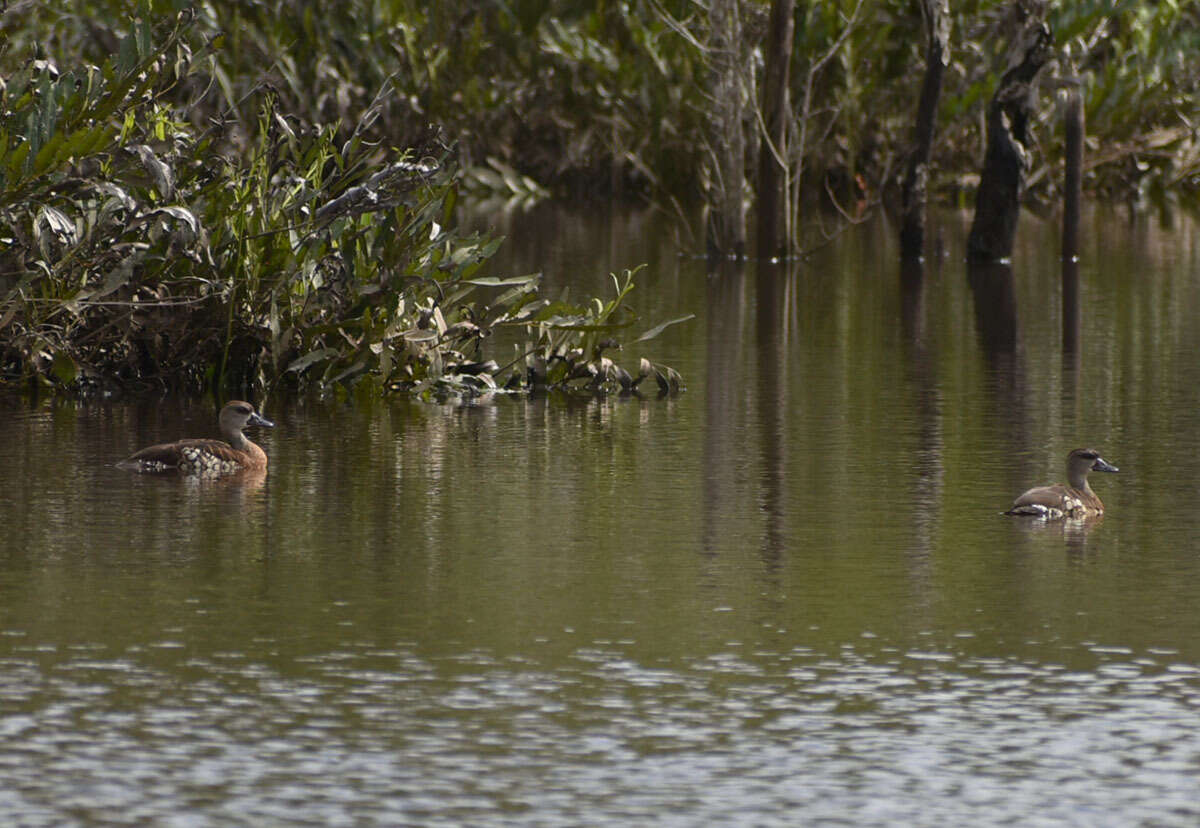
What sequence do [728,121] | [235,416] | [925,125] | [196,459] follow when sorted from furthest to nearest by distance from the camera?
[925,125], [728,121], [235,416], [196,459]

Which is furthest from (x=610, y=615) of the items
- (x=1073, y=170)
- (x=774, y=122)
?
(x=1073, y=170)

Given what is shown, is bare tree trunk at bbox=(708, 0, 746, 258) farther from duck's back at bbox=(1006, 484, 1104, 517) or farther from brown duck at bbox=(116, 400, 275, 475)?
duck's back at bbox=(1006, 484, 1104, 517)

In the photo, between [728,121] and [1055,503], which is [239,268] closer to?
[1055,503]

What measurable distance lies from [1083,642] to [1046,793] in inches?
71.4

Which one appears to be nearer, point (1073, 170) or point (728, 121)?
point (728, 121)

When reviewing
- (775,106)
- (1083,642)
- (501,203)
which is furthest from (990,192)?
(1083,642)

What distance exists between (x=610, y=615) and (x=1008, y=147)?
64.8 feet

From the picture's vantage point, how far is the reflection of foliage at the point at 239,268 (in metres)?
14.8

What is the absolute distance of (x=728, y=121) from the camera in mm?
27156

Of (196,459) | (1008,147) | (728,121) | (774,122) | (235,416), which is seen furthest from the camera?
(1008,147)

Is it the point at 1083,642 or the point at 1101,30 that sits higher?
the point at 1101,30

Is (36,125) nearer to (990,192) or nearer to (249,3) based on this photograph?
(990,192)

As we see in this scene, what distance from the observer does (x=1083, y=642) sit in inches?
343

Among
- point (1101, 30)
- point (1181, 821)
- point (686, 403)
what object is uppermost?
point (1101, 30)
